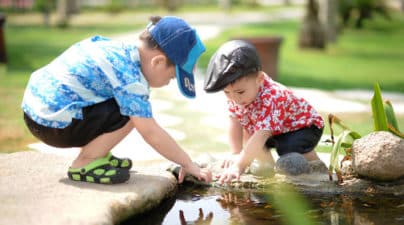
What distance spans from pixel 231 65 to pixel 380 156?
2.73ft

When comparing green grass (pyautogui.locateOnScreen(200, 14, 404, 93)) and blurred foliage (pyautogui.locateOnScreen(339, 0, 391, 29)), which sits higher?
blurred foliage (pyautogui.locateOnScreen(339, 0, 391, 29))

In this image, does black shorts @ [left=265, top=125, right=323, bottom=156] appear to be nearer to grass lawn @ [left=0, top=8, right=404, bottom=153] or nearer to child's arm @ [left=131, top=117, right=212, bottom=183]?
Result: child's arm @ [left=131, top=117, right=212, bottom=183]

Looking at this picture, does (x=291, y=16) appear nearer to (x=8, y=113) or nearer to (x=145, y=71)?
(x=8, y=113)

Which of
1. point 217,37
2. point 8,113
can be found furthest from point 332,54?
point 8,113

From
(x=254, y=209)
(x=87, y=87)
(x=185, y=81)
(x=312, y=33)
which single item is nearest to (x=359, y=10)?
(x=312, y=33)

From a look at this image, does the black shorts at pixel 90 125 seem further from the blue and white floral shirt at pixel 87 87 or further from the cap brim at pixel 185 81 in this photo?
the cap brim at pixel 185 81

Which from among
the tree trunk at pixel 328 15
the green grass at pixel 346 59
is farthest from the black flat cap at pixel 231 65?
the tree trunk at pixel 328 15

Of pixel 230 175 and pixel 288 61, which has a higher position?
pixel 288 61

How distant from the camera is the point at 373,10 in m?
17.5

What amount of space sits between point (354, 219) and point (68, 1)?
20207 millimetres

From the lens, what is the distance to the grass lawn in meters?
5.34

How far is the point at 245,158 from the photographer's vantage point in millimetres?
3381

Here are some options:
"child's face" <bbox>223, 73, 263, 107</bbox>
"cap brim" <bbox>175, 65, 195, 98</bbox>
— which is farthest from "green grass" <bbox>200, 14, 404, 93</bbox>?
"cap brim" <bbox>175, 65, 195, 98</bbox>

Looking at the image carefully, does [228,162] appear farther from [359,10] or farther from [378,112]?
[359,10]
